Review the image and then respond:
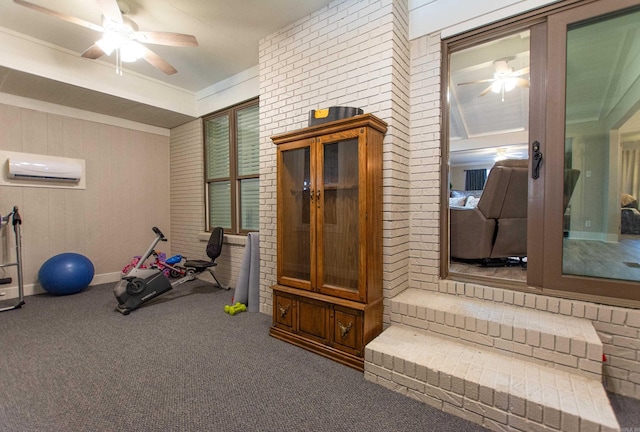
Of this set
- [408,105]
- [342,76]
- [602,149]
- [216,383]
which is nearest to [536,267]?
[602,149]

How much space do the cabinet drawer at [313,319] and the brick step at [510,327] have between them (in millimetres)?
567

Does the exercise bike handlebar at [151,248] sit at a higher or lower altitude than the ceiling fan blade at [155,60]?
lower

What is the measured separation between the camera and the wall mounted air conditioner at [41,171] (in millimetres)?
3760

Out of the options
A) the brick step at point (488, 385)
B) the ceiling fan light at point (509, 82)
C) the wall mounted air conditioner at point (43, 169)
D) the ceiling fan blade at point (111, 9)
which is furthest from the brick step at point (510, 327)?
the wall mounted air conditioner at point (43, 169)

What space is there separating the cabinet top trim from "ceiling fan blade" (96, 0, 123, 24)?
5.57ft

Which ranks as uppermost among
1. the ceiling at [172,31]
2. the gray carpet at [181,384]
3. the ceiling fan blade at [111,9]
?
the ceiling at [172,31]

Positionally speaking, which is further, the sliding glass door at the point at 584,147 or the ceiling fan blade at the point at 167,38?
the ceiling fan blade at the point at 167,38

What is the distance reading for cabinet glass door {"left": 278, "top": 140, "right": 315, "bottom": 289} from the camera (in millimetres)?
2500

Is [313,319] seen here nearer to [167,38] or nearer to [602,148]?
[602,148]

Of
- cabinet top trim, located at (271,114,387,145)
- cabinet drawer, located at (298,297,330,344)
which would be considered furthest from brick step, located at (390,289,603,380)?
cabinet top trim, located at (271,114,387,145)

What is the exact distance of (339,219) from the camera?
236 cm

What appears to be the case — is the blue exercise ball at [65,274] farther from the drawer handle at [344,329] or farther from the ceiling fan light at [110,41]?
the drawer handle at [344,329]

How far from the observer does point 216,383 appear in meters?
1.92

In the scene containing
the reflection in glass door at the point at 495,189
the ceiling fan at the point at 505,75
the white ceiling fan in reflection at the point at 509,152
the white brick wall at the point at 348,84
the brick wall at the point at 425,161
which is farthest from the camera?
the white ceiling fan in reflection at the point at 509,152
